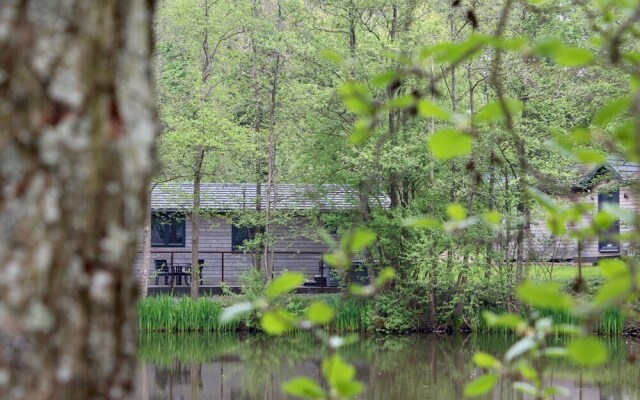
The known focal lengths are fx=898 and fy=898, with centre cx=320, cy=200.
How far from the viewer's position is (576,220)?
161cm

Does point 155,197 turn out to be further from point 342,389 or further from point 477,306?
point 342,389

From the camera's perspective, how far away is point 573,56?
50.4 inches

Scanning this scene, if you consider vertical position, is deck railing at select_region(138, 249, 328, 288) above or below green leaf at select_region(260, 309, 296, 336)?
below

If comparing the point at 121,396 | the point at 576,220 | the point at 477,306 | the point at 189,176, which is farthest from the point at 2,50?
the point at 189,176

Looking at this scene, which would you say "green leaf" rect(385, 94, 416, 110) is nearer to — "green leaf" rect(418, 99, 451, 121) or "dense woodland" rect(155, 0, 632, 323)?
"green leaf" rect(418, 99, 451, 121)

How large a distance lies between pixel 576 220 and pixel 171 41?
2322 centimetres

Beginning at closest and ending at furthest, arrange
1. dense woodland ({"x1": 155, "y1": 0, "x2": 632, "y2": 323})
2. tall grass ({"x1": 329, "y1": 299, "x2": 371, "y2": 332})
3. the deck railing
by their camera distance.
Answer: dense woodland ({"x1": 155, "y1": 0, "x2": 632, "y2": 323}) → tall grass ({"x1": 329, "y1": 299, "x2": 371, "y2": 332}) → the deck railing

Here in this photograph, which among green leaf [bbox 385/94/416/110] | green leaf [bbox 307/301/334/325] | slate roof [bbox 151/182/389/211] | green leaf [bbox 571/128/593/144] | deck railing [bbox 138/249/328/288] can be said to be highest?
slate roof [bbox 151/182/389/211]

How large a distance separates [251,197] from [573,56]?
2315 cm

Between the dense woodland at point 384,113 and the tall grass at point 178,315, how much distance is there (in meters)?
3.14

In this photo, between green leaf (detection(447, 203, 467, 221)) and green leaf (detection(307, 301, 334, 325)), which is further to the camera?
green leaf (detection(447, 203, 467, 221))

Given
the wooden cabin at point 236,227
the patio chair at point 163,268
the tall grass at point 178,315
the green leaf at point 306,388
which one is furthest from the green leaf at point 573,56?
the patio chair at point 163,268

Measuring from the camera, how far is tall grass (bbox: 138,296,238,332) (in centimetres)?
1958

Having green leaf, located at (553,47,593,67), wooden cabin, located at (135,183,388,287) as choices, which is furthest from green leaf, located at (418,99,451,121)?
wooden cabin, located at (135,183,388,287)
